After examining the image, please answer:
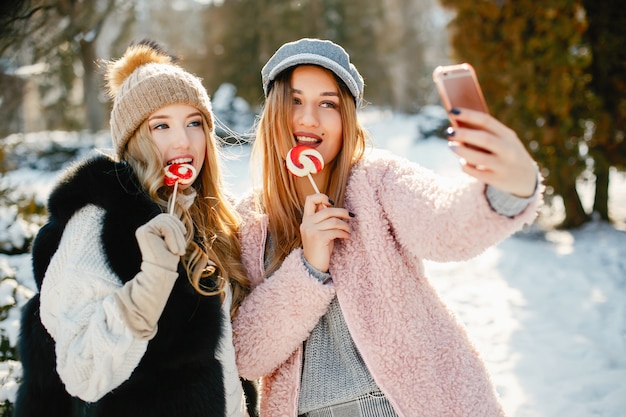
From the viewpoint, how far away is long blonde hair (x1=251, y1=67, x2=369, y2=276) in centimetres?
229

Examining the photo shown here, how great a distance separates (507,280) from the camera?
5852 millimetres

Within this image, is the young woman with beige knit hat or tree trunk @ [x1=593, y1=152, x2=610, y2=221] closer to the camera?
the young woman with beige knit hat

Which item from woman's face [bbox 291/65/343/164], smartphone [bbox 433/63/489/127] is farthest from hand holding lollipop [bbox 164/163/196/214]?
smartphone [bbox 433/63/489/127]

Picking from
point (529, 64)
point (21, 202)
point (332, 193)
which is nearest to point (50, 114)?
point (21, 202)

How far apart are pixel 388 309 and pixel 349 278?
0.20m

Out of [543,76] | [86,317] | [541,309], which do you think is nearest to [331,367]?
[86,317]

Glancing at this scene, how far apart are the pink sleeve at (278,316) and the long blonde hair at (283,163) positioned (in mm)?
160

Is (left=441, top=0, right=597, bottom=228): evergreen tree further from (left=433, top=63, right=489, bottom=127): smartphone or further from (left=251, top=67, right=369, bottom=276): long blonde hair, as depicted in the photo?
(left=433, top=63, right=489, bottom=127): smartphone

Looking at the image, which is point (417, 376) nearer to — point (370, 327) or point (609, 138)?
point (370, 327)

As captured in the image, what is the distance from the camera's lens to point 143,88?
209 cm

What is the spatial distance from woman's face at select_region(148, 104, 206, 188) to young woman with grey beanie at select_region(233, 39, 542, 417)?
0.36 m

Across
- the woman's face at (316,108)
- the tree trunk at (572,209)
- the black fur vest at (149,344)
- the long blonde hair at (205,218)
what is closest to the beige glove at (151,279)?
the black fur vest at (149,344)

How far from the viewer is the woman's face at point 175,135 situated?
2.11 metres

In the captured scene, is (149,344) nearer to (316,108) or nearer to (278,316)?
(278,316)
